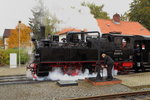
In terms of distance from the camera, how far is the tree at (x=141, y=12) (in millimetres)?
30647

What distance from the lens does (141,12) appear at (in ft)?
102

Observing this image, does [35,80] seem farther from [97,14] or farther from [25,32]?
[97,14]

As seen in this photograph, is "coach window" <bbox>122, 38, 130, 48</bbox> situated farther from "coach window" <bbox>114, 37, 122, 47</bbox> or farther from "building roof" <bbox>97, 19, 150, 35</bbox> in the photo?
"building roof" <bbox>97, 19, 150, 35</bbox>

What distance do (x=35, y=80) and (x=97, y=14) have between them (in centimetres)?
3714

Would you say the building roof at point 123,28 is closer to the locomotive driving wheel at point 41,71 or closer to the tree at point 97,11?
the tree at point 97,11

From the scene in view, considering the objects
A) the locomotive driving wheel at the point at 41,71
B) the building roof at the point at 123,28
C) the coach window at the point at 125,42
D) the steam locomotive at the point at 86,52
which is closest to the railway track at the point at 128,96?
the steam locomotive at the point at 86,52

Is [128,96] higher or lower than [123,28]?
lower

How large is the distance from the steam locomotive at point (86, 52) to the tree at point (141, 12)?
21050 mm

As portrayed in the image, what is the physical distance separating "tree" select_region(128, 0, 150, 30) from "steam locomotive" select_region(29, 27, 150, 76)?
2105cm

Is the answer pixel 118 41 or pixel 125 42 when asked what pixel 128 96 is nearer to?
pixel 118 41

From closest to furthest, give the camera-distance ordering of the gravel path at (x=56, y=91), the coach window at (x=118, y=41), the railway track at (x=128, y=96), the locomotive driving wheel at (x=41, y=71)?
the railway track at (x=128, y=96), the gravel path at (x=56, y=91), the locomotive driving wheel at (x=41, y=71), the coach window at (x=118, y=41)

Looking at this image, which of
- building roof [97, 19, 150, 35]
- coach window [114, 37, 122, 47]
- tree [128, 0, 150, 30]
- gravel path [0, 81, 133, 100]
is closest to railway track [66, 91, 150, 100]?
gravel path [0, 81, 133, 100]

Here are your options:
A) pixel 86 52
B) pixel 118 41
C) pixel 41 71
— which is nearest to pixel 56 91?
pixel 41 71

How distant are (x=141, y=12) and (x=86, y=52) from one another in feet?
83.3
